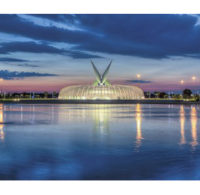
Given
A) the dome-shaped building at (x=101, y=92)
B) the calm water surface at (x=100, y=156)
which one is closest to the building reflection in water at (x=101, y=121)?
the calm water surface at (x=100, y=156)

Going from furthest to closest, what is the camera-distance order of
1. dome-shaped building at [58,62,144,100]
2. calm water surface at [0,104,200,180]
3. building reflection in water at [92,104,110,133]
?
dome-shaped building at [58,62,144,100]
building reflection in water at [92,104,110,133]
calm water surface at [0,104,200,180]

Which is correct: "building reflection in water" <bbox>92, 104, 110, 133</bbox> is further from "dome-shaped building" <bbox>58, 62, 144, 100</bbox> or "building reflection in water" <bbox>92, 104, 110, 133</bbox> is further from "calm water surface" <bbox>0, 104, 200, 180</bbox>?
"dome-shaped building" <bbox>58, 62, 144, 100</bbox>

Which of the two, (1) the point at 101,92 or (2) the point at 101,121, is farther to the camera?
(1) the point at 101,92

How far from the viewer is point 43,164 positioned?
8930 mm

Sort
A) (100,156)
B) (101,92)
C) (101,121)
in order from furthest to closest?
(101,92)
(101,121)
(100,156)

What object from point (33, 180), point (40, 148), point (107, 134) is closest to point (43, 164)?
point (33, 180)

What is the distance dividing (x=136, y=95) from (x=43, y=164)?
93.5 meters

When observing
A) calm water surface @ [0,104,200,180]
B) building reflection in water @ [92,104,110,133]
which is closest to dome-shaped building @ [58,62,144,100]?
building reflection in water @ [92,104,110,133]

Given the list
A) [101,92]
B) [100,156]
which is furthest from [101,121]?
[101,92]

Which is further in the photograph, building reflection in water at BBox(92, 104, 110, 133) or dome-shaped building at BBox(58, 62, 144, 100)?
dome-shaped building at BBox(58, 62, 144, 100)

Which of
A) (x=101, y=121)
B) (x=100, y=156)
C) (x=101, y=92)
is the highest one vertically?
(x=101, y=92)

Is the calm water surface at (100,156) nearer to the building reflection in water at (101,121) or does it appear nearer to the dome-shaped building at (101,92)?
the building reflection in water at (101,121)

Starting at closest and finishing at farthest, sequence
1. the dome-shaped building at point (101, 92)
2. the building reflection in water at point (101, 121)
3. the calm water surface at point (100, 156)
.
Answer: the calm water surface at point (100, 156)
the building reflection in water at point (101, 121)
the dome-shaped building at point (101, 92)

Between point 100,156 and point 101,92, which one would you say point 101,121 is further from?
point 101,92
